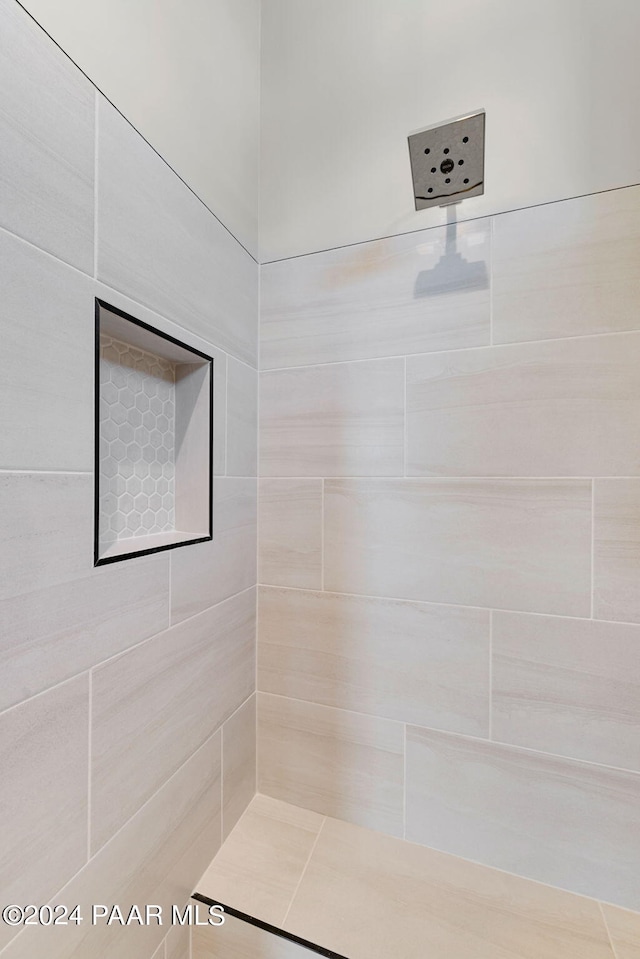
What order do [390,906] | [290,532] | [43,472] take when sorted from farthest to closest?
[290,532]
[390,906]
[43,472]

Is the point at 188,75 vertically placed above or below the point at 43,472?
above

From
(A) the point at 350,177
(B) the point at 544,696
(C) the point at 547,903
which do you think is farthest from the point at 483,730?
(A) the point at 350,177

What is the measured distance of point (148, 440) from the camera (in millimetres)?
846

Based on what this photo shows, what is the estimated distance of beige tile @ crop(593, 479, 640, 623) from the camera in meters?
0.82

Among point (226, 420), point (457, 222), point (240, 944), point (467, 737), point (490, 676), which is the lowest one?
point (240, 944)

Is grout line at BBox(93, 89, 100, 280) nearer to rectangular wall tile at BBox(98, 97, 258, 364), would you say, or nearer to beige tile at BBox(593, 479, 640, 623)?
rectangular wall tile at BBox(98, 97, 258, 364)

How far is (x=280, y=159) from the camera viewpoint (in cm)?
109

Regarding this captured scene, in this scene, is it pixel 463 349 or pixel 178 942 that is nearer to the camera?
pixel 178 942

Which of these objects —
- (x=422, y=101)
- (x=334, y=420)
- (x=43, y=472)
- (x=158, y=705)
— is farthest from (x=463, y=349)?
(x=158, y=705)

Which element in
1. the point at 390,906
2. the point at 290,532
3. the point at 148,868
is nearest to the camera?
the point at 148,868

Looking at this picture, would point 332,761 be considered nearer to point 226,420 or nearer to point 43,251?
point 226,420

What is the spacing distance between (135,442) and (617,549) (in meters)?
0.94

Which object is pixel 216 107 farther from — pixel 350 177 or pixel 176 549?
pixel 176 549

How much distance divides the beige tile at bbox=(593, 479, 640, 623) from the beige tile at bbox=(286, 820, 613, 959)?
0.57 meters
